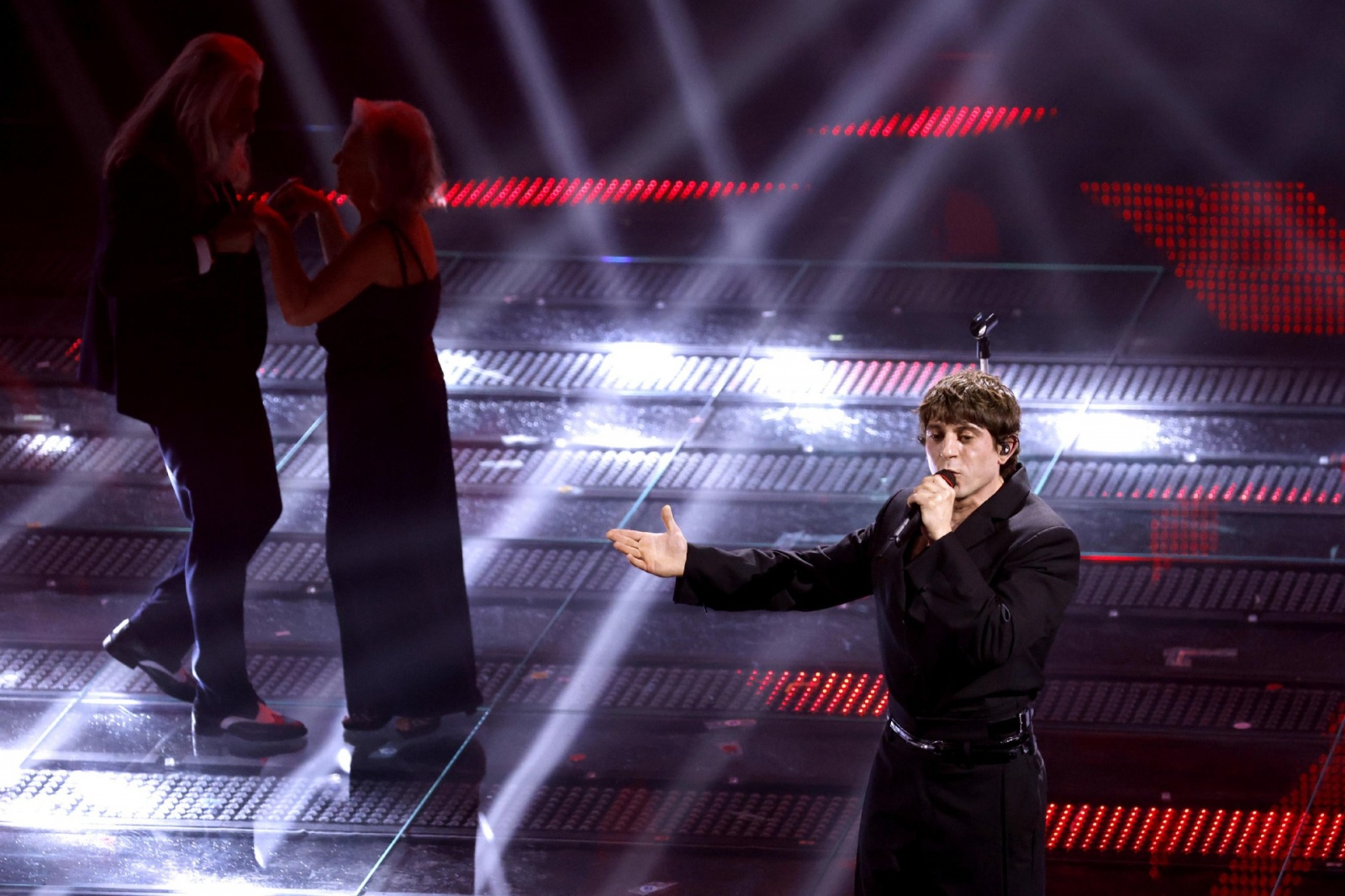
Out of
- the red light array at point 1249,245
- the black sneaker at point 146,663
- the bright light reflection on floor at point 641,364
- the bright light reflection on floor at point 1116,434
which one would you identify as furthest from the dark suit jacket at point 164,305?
the red light array at point 1249,245

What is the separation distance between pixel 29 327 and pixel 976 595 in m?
4.41

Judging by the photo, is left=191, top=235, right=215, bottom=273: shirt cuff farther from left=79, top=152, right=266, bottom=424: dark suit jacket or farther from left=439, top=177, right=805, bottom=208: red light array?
left=439, top=177, right=805, bottom=208: red light array

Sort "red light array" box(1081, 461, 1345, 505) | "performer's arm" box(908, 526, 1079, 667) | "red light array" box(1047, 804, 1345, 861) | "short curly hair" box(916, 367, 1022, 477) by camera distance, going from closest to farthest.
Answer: "performer's arm" box(908, 526, 1079, 667) < "short curly hair" box(916, 367, 1022, 477) < "red light array" box(1047, 804, 1345, 861) < "red light array" box(1081, 461, 1345, 505)

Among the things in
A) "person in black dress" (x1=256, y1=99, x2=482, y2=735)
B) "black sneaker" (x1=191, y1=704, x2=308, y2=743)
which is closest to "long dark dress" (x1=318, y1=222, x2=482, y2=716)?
"person in black dress" (x1=256, y1=99, x2=482, y2=735)

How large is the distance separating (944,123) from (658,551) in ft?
12.6

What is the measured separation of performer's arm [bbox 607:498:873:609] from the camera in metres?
2.38

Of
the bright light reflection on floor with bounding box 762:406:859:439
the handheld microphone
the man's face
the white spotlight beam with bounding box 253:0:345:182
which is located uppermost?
the white spotlight beam with bounding box 253:0:345:182

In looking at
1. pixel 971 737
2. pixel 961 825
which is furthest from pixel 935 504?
pixel 961 825

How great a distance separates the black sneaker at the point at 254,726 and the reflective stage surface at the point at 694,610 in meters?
0.05

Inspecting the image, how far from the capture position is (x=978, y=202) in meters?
5.75

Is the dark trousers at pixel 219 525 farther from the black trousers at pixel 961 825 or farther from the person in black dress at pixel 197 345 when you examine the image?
the black trousers at pixel 961 825

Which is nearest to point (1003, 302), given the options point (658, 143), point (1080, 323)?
point (1080, 323)

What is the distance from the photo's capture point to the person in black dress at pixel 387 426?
3.51m

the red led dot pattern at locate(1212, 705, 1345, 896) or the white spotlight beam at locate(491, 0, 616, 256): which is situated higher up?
the white spotlight beam at locate(491, 0, 616, 256)
